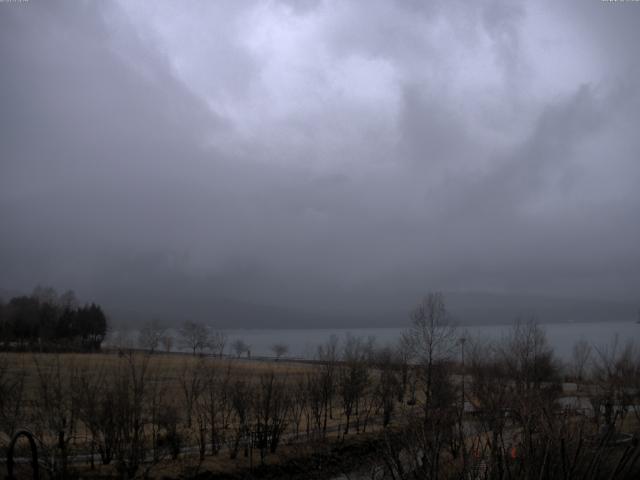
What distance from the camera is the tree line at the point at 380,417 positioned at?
1112cm

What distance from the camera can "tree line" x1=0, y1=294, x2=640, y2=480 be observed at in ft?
36.5

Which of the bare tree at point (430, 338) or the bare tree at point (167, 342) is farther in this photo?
the bare tree at point (167, 342)

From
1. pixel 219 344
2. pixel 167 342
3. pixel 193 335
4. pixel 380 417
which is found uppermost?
pixel 219 344

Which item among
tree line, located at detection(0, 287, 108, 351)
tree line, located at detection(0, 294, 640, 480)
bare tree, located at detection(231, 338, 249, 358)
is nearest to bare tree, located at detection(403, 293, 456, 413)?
tree line, located at detection(0, 294, 640, 480)

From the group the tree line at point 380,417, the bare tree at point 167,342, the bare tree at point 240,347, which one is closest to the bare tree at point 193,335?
the bare tree at point 167,342

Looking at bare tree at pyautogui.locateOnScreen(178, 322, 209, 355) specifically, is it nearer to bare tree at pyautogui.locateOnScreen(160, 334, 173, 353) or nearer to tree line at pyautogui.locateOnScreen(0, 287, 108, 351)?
bare tree at pyautogui.locateOnScreen(160, 334, 173, 353)

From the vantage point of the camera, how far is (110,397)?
25109mm

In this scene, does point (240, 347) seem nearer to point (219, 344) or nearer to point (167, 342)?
point (167, 342)

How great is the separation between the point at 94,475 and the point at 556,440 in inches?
817

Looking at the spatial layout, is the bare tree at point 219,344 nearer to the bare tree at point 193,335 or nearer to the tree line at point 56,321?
the bare tree at point 193,335

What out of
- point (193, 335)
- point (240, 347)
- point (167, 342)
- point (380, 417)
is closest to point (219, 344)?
point (380, 417)

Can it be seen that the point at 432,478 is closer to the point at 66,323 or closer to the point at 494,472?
the point at 494,472

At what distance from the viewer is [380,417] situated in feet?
146

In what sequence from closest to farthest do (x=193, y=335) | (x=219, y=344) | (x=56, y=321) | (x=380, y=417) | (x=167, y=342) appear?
(x=380, y=417) < (x=219, y=344) < (x=56, y=321) < (x=167, y=342) < (x=193, y=335)
